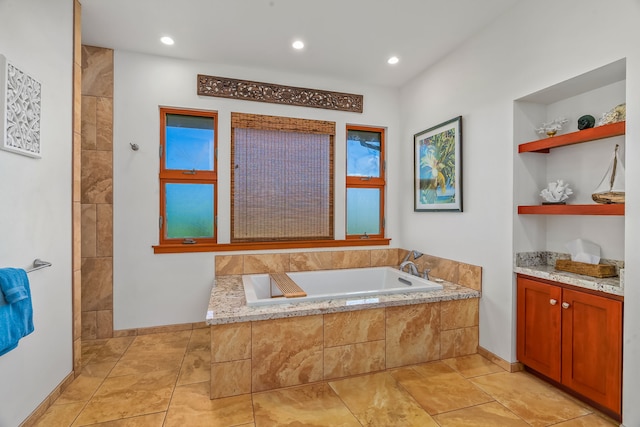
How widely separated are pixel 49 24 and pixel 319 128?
224 cm

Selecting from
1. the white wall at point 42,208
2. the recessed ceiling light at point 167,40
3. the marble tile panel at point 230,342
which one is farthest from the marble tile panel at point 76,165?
the marble tile panel at point 230,342

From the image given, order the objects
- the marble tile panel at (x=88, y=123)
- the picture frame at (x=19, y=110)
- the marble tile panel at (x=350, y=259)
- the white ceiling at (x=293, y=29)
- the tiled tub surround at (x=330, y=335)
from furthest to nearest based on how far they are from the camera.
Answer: the marble tile panel at (x=350, y=259), the marble tile panel at (x=88, y=123), the white ceiling at (x=293, y=29), the tiled tub surround at (x=330, y=335), the picture frame at (x=19, y=110)

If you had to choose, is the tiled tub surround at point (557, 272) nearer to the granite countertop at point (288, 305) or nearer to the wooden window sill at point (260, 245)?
the granite countertop at point (288, 305)

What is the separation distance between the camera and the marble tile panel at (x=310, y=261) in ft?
10.9

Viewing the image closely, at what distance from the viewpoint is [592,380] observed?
5.97 feet

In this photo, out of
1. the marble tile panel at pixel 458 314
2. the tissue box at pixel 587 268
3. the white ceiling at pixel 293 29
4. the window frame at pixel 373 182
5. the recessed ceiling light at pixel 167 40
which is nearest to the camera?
the tissue box at pixel 587 268

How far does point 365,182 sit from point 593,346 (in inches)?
94.1

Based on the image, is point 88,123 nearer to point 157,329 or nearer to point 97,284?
point 97,284

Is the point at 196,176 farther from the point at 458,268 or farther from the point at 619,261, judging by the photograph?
the point at 619,261

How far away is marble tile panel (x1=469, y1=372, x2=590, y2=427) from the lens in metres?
1.79

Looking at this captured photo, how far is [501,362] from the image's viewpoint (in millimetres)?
2377

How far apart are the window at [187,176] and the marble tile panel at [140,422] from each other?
5.18 ft

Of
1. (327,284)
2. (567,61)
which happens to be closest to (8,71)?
(327,284)

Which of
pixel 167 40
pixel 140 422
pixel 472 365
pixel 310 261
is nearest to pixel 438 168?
pixel 310 261
